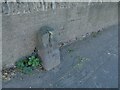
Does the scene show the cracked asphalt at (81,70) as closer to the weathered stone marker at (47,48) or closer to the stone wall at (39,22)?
the weathered stone marker at (47,48)

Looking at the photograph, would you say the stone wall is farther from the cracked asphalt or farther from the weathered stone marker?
the cracked asphalt

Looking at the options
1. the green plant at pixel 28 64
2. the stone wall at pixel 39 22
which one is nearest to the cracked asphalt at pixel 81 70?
the green plant at pixel 28 64

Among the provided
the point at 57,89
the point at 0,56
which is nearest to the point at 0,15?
the point at 0,56

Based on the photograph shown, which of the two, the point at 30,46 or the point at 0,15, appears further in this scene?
the point at 30,46

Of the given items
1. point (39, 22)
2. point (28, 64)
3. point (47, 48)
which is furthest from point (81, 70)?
point (39, 22)

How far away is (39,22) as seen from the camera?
548 cm

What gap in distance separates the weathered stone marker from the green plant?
6.0 inches

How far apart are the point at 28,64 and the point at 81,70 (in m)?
1.24

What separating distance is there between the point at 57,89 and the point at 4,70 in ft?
4.24

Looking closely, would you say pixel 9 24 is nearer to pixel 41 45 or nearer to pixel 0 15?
pixel 0 15

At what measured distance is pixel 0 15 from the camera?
477 cm

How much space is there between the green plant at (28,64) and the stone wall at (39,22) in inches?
6.5

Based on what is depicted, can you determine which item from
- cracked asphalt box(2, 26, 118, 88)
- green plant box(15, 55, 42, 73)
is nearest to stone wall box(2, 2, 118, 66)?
green plant box(15, 55, 42, 73)

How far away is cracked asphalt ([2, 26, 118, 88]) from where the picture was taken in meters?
5.10
